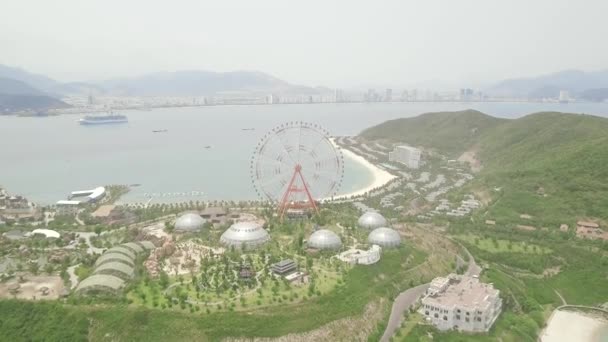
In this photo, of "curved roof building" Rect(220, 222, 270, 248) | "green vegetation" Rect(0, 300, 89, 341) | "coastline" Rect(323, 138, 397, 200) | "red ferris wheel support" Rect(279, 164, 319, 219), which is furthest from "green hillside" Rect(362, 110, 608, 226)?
"green vegetation" Rect(0, 300, 89, 341)

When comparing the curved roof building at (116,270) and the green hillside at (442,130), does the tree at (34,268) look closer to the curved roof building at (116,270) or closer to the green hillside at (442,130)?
the curved roof building at (116,270)

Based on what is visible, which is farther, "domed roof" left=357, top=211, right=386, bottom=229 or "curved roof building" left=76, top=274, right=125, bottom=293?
"domed roof" left=357, top=211, right=386, bottom=229

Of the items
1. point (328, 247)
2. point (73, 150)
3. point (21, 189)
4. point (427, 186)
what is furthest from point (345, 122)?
point (328, 247)

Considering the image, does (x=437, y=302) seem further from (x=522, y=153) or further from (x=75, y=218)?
(x=522, y=153)

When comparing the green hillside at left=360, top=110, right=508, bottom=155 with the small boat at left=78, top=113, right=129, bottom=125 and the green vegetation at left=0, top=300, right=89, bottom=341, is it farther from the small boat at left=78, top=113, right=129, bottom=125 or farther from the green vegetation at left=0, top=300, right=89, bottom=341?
the small boat at left=78, top=113, right=129, bottom=125

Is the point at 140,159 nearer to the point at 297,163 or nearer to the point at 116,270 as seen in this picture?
the point at 297,163

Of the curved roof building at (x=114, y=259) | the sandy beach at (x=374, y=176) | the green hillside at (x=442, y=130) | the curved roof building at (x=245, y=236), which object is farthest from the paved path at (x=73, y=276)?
the green hillside at (x=442, y=130)
